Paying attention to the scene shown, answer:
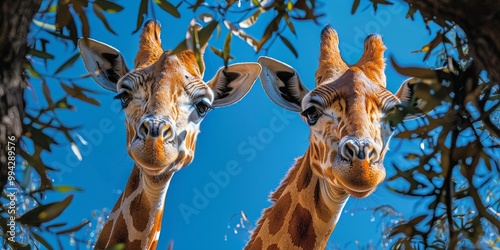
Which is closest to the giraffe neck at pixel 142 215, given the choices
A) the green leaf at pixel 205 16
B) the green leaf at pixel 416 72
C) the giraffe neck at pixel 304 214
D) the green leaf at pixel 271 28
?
the giraffe neck at pixel 304 214

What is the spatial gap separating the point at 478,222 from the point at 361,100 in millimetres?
2239

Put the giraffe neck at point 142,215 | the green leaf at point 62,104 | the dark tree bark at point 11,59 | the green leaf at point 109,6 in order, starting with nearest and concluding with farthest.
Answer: the dark tree bark at point 11,59 → the green leaf at point 109,6 → the green leaf at point 62,104 → the giraffe neck at point 142,215

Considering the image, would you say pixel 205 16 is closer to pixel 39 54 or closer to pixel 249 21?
pixel 249 21

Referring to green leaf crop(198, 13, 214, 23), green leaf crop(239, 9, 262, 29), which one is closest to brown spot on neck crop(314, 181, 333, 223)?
green leaf crop(239, 9, 262, 29)

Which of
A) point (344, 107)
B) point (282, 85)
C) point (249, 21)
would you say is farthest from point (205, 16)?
point (282, 85)

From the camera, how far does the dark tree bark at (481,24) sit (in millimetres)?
1904

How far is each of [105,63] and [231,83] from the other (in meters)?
0.99

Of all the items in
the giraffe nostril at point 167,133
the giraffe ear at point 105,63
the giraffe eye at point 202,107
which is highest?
the giraffe ear at point 105,63

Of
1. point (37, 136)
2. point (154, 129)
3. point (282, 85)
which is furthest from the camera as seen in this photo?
point (282, 85)

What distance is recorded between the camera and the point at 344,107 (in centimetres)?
460

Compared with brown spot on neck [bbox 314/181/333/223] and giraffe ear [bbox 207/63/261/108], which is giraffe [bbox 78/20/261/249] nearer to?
giraffe ear [bbox 207/63/261/108]

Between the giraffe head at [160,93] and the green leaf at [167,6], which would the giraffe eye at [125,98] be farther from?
the green leaf at [167,6]

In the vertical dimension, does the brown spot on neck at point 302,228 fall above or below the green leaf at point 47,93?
above

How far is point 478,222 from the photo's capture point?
241cm
